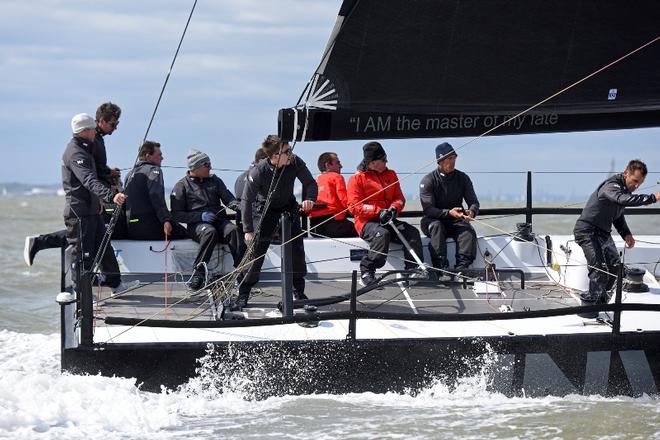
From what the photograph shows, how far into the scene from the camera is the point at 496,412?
7.09 m

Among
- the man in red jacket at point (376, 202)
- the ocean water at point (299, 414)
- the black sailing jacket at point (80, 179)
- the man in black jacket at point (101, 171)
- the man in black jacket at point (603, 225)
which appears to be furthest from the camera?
the man in red jacket at point (376, 202)

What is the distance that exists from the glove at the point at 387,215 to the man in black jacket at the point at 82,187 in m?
2.42

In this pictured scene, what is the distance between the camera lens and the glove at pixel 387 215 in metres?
8.98

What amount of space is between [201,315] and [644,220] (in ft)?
88.2

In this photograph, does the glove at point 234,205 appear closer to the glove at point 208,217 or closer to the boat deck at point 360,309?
the glove at point 208,217

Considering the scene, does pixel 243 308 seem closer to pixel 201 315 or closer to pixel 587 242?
pixel 201 315

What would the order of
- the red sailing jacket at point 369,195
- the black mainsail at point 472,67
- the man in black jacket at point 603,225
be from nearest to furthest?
the black mainsail at point 472,67 → the man in black jacket at point 603,225 → the red sailing jacket at point 369,195

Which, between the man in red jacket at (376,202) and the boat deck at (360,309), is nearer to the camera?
the boat deck at (360,309)

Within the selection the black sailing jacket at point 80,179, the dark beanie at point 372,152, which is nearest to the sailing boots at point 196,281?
the black sailing jacket at point 80,179

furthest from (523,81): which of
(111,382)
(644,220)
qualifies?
(644,220)

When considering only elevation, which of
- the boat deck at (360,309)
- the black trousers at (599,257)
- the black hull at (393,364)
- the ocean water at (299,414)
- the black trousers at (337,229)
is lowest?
the ocean water at (299,414)

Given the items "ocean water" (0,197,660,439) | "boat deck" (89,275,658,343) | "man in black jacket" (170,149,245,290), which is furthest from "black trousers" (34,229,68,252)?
"ocean water" (0,197,660,439)

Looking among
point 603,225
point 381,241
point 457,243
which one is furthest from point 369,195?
point 603,225

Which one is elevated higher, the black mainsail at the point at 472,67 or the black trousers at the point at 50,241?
the black mainsail at the point at 472,67
